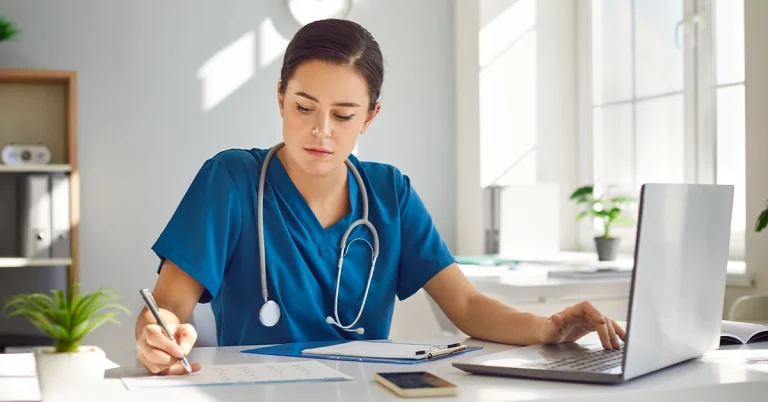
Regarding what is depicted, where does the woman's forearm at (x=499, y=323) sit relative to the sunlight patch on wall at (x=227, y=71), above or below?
below

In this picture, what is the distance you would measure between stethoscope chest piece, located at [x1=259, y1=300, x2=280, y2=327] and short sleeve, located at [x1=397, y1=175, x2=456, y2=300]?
292 millimetres

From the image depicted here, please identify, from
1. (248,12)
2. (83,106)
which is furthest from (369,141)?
(83,106)

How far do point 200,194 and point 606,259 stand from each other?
2.04 m

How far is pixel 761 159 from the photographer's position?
2.61 metres

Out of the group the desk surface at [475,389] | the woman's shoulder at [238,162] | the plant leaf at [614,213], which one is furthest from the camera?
the plant leaf at [614,213]

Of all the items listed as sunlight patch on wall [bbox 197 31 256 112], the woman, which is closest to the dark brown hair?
the woman

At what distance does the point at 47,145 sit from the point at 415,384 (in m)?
2.93

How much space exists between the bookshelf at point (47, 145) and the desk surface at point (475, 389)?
2329 millimetres

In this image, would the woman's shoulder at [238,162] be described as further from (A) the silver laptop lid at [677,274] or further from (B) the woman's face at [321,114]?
(A) the silver laptop lid at [677,274]

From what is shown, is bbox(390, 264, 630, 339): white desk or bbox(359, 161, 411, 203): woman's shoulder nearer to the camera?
bbox(359, 161, 411, 203): woman's shoulder

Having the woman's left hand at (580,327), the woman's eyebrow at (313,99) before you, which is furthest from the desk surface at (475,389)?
the woman's eyebrow at (313,99)

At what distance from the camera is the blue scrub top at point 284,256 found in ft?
4.83

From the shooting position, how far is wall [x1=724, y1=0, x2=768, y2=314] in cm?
260

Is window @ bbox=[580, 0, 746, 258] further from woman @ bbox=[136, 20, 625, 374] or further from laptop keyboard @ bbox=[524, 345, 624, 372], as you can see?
laptop keyboard @ bbox=[524, 345, 624, 372]
